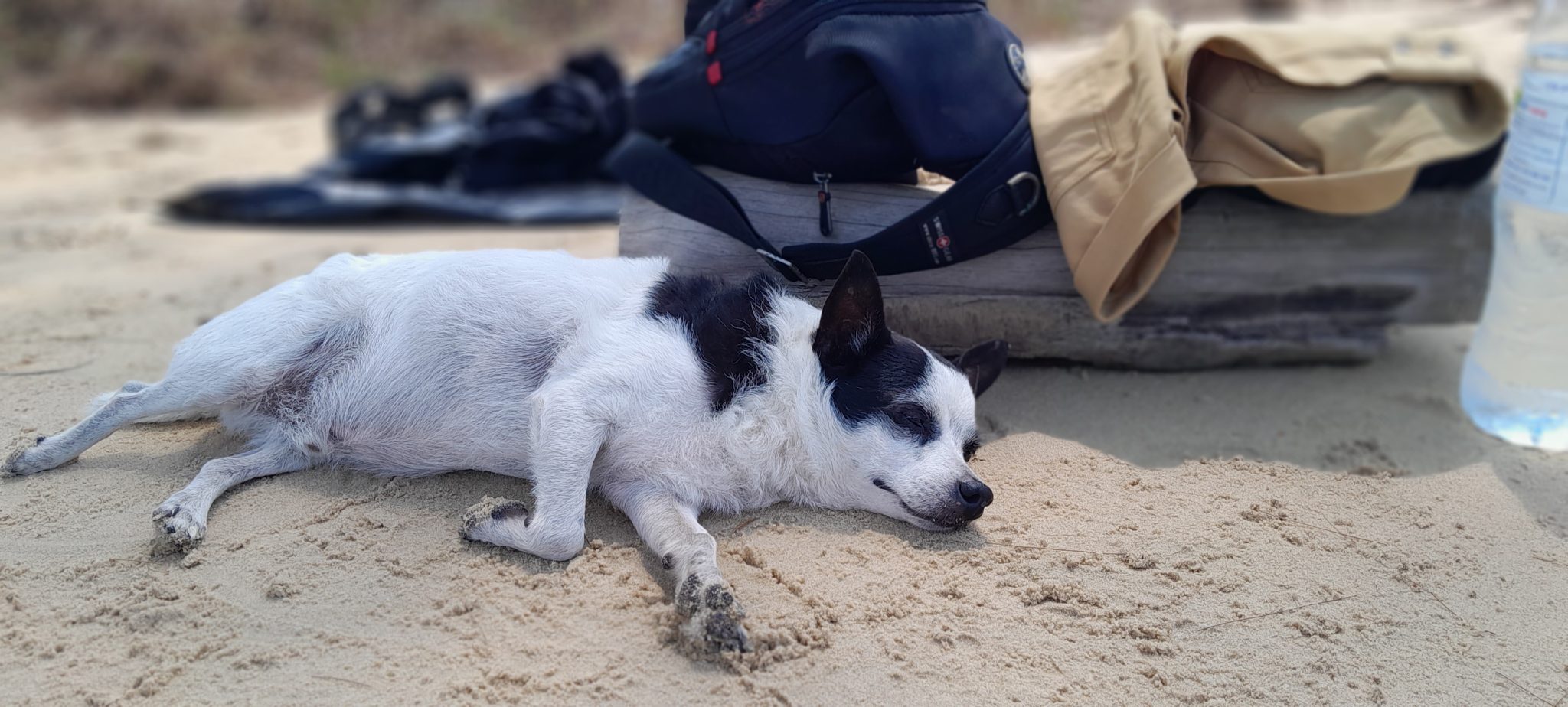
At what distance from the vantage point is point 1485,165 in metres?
3.75

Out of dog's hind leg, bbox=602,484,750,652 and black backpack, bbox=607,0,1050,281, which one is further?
black backpack, bbox=607,0,1050,281

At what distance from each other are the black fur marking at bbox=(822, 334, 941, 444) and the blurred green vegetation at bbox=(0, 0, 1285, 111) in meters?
8.03

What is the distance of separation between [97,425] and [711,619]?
1.94 metres

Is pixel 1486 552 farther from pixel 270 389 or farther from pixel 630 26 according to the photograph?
pixel 630 26

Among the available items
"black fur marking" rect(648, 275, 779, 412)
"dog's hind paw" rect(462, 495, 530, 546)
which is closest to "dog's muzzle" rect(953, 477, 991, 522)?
"black fur marking" rect(648, 275, 779, 412)

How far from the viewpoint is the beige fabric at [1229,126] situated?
10.2 ft

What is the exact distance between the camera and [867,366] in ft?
9.09

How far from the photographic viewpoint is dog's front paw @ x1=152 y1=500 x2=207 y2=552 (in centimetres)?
249

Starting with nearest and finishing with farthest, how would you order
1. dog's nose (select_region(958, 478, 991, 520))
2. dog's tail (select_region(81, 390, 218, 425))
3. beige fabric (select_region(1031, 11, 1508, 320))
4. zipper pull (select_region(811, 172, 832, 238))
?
1. dog's nose (select_region(958, 478, 991, 520))
2. dog's tail (select_region(81, 390, 218, 425))
3. beige fabric (select_region(1031, 11, 1508, 320))
4. zipper pull (select_region(811, 172, 832, 238))

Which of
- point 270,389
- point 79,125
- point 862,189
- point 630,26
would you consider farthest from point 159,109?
point 862,189

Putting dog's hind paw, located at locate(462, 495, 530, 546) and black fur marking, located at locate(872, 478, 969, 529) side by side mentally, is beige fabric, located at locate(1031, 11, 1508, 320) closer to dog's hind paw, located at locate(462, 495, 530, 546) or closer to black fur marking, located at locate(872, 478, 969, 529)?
black fur marking, located at locate(872, 478, 969, 529)

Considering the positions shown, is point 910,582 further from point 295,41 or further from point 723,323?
point 295,41

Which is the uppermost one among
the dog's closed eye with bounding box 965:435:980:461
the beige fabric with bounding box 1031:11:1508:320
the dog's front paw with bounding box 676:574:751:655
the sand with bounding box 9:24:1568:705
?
the beige fabric with bounding box 1031:11:1508:320

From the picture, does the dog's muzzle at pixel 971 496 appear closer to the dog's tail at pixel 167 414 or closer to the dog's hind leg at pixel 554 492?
the dog's hind leg at pixel 554 492
